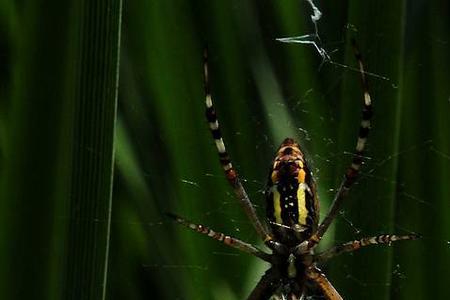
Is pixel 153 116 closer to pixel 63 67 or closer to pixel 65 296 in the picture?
pixel 63 67

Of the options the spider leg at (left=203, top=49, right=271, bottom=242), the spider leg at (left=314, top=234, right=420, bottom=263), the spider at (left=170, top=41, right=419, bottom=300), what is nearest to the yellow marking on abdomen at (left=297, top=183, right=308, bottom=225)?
the spider at (left=170, top=41, right=419, bottom=300)

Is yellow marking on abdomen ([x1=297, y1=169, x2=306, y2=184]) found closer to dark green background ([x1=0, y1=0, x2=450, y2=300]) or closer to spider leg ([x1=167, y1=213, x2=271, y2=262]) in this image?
dark green background ([x1=0, y1=0, x2=450, y2=300])

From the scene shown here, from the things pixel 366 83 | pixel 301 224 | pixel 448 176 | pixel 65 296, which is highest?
pixel 366 83

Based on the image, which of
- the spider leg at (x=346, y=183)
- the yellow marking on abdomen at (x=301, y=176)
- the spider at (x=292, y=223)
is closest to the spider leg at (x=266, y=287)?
the spider at (x=292, y=223)

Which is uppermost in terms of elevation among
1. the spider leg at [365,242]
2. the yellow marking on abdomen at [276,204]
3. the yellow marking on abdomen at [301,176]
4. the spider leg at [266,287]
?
the yellow marking on abdomen at [301,176]

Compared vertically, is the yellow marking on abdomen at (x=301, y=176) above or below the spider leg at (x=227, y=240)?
above

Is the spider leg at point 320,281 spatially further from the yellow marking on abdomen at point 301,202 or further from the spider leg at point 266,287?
the yellow marking on abdomen at point 301,202

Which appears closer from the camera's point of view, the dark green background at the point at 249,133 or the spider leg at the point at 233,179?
the dark green background at the point at 249,133

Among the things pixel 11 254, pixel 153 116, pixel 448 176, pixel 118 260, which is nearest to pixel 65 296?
pixel 11 254
